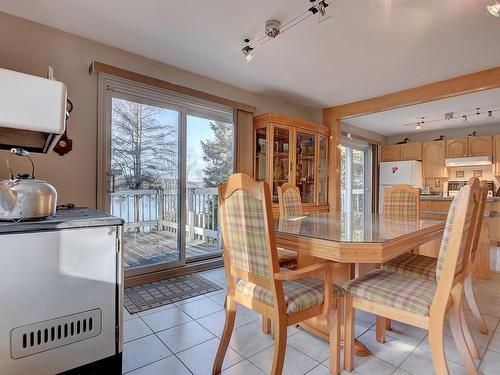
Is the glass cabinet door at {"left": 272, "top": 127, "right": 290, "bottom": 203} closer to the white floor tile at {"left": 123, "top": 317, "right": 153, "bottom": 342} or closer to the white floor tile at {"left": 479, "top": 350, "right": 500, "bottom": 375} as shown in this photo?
the white floor tile at {"left": 123, "top": 317, "right": 153, "bottom": 342}

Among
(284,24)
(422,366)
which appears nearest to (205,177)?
(284,24)

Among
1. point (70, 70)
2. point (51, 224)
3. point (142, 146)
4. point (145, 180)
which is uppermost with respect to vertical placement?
point (70, 70)

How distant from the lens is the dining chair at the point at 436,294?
120cm

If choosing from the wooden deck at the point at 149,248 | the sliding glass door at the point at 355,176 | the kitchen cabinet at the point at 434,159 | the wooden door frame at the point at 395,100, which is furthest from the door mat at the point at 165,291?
the kitchen cabinet at the point at 434,159

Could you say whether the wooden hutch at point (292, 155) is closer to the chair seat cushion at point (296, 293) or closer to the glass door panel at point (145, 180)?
the glass door panel at point (145, 180)

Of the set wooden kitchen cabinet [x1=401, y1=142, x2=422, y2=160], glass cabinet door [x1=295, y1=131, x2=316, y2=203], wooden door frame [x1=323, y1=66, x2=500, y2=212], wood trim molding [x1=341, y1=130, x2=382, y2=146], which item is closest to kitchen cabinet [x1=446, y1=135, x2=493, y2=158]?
wooden kitchen cabinet [x1=401, y1=142, x2=422, y2=160]

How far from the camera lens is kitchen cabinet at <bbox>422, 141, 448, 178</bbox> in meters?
5.99

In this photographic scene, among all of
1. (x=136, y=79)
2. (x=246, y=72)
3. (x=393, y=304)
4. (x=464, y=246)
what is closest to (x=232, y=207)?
(x=393, y=304)

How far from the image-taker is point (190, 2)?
78.8 inches

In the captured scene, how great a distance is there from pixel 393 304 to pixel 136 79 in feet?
9.19

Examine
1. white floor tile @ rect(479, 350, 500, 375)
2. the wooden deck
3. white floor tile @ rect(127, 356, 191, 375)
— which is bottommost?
white floor tile @ rect(127, 356, 191, 375)

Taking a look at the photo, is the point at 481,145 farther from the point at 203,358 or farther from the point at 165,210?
the point at 203,358

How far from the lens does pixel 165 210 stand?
3191 mm

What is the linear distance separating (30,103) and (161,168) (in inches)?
74.5
